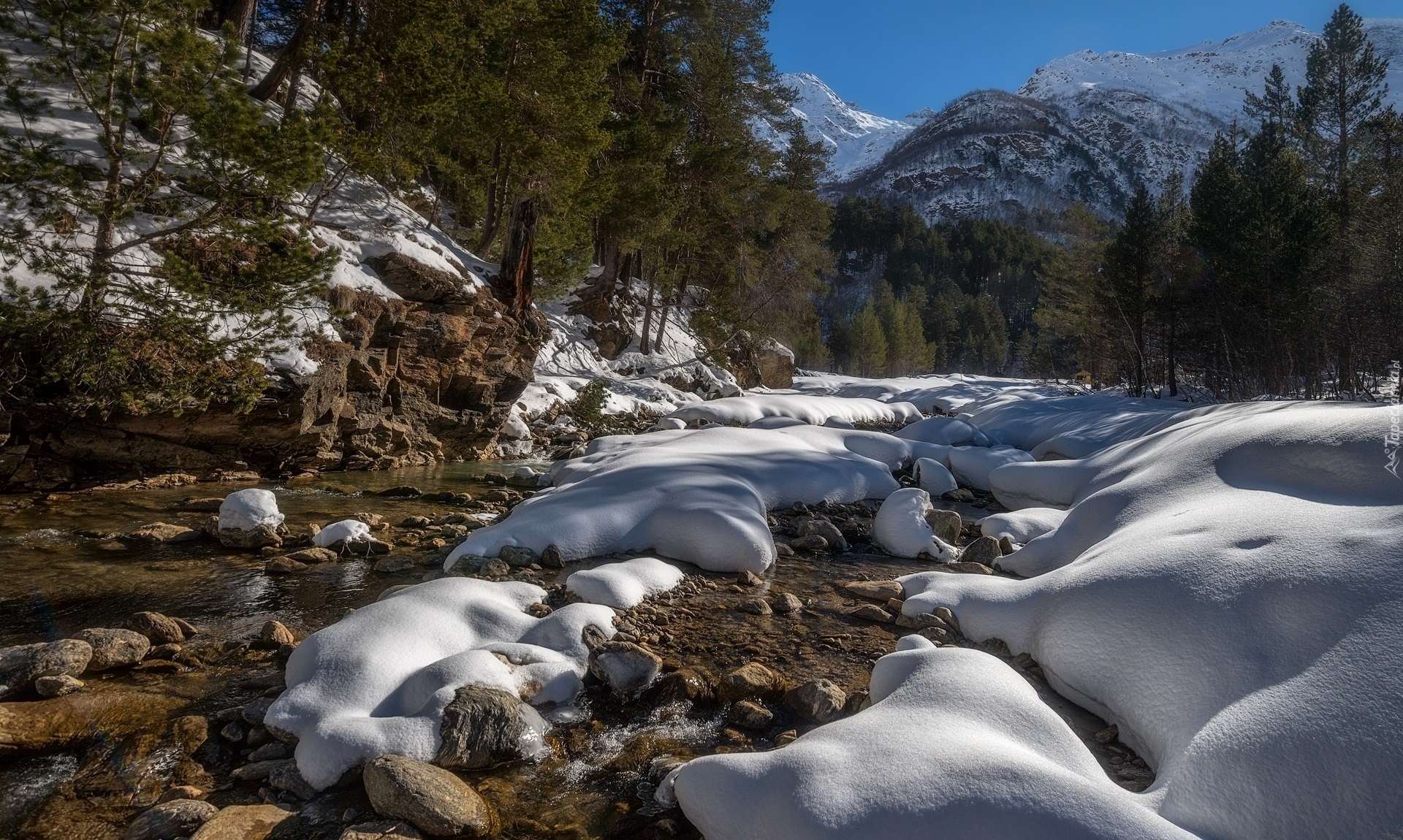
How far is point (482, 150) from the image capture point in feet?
52.7

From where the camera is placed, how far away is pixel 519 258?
51.5 ft

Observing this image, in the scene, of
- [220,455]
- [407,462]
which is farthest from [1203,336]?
[220,455]

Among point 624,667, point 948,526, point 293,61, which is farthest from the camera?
point 293,61

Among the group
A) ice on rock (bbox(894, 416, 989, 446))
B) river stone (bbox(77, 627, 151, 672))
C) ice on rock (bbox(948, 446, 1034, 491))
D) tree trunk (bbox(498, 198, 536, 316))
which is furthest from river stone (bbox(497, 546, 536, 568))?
ice on rock (bbox(894, 416, 989, 446))

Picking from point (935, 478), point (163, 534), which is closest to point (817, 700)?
point (163, 534)

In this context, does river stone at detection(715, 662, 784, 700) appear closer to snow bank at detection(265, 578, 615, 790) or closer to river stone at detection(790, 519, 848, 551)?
snow bank at detection(265, 578, 615, 790)

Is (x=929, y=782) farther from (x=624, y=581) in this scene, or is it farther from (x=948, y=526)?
(x=948, y=526)

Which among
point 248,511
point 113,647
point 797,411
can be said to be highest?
point 797,411

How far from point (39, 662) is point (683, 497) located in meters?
4.92

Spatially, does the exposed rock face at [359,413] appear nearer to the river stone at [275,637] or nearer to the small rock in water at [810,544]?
the river stone at [275,637]

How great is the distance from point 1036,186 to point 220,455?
598 feet

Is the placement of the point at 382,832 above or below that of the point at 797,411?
below

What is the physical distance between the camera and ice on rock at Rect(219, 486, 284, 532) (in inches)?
252

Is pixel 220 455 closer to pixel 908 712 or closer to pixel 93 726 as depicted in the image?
pixel 93 726
